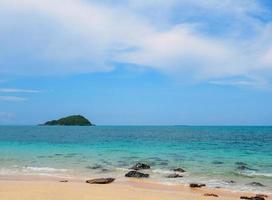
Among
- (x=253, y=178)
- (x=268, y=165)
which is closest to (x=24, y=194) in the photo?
(x=253, y=178)

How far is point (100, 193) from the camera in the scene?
595 inches

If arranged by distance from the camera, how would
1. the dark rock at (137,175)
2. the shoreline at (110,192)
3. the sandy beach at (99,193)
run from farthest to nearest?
the dark rock at (137,175) → the shoreline at (110,192) → the sandy beach at (99,193)

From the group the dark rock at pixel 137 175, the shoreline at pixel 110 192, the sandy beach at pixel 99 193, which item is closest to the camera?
the sandy beach at pixel 99 193

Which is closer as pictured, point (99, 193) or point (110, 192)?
point (99, 193)

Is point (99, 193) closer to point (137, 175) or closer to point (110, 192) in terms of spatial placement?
point (110, 192)

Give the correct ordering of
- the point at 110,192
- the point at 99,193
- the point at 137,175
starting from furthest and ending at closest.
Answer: the point at 137,175, the point at 110,192, the point at 99,193

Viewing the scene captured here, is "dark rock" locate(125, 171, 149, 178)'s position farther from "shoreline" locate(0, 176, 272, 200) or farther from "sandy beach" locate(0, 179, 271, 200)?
"sandy beach" locate(0, 179, 271, 200)

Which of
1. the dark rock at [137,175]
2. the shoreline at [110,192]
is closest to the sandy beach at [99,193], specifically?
the shoreline at [110,192]

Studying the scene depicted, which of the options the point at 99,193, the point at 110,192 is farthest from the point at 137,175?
the point at 99,193

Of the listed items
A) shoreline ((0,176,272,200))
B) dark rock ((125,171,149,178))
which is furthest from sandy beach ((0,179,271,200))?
dark rock ((125,171,149,178))

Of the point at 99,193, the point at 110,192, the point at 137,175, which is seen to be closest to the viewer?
the point at 99,193

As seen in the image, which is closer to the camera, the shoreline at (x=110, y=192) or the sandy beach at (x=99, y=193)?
the sandy beach at (x=99, y=193)

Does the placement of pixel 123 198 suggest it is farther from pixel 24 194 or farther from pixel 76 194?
pixel 24 194

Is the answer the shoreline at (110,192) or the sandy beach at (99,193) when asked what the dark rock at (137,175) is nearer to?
the shoreline at (110,192)
